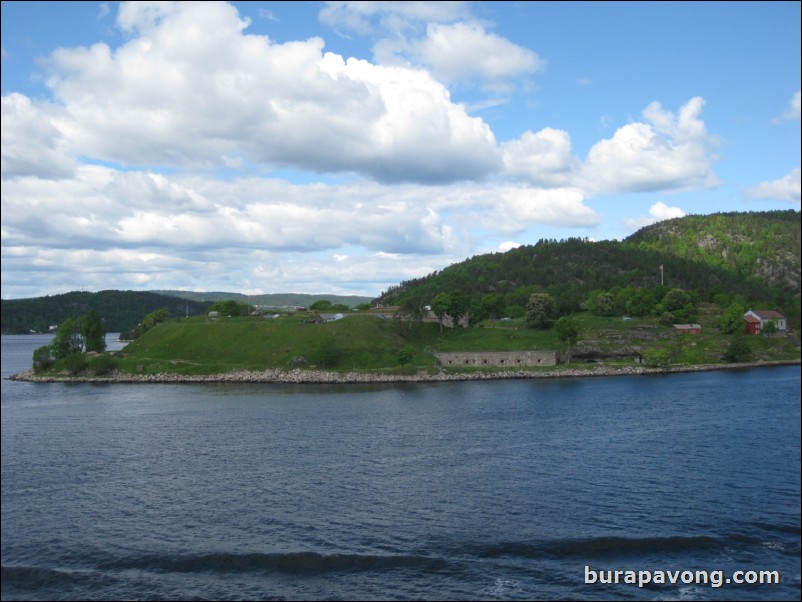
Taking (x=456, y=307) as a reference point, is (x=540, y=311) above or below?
below

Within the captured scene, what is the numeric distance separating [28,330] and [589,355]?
88.7 metres

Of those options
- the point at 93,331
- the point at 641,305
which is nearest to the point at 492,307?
the point at 641,305

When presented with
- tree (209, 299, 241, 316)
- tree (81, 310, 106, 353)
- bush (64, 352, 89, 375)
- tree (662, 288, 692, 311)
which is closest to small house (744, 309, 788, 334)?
tree (662, 288, 692, 311)

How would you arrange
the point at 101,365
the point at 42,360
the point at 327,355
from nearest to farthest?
the point at 327,355 → the point at 101,365 → the point at 42,360

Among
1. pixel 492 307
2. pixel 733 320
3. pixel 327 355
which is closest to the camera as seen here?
pixel 327 355

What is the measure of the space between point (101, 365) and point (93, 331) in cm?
1517

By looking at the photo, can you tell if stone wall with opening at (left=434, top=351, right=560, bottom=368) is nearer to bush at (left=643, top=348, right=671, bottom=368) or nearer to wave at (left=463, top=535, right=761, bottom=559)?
bush at (left=643, top=348, right=671, bottom=368)

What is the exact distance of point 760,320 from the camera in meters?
106

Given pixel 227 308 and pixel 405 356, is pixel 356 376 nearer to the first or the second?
pixel 405 356

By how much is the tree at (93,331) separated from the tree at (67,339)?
50.7 inches

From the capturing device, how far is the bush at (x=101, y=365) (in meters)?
100

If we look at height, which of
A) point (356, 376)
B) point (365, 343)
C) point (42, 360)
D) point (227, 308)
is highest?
point (227, 308)

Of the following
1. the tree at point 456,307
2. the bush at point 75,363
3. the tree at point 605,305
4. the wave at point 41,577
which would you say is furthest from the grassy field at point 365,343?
the wave at point 41,577

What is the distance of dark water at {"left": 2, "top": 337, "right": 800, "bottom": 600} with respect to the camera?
24281 mm
